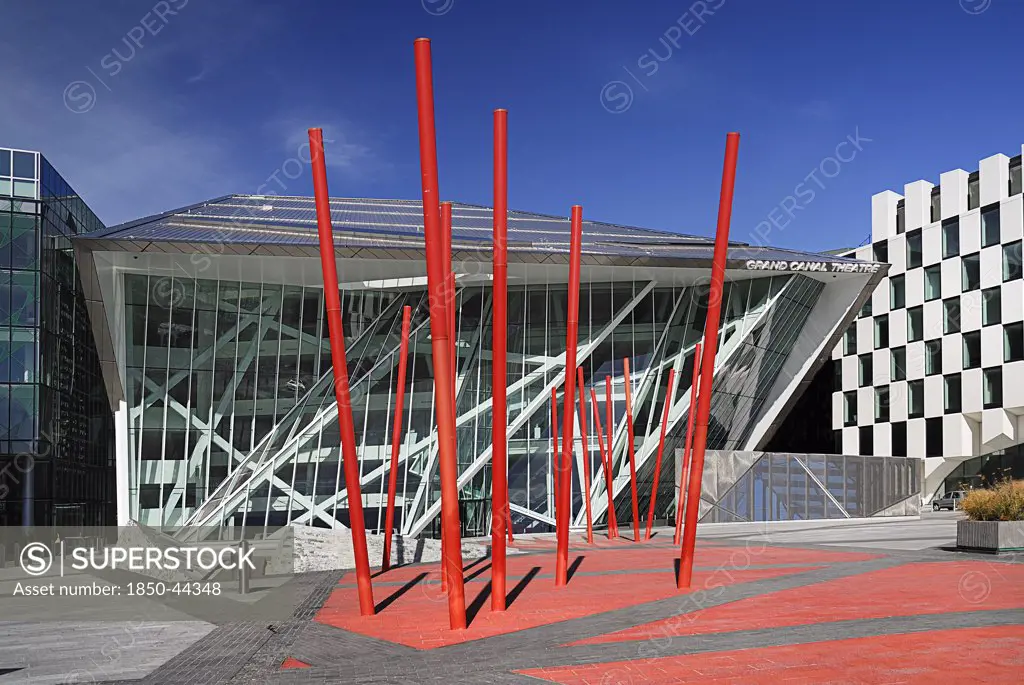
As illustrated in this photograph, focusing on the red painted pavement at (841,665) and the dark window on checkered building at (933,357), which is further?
the dark window on checkered building at (933,357)

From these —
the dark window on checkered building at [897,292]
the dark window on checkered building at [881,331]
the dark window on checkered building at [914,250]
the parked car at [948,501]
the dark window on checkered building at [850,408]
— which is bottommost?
the parked car at [948,501]

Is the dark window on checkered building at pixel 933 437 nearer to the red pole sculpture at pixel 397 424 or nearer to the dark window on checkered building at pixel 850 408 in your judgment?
the dark window on checkered building at pixel 850 408

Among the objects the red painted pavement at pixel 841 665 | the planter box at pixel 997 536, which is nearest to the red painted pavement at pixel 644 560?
the planter box at pixel 997 536

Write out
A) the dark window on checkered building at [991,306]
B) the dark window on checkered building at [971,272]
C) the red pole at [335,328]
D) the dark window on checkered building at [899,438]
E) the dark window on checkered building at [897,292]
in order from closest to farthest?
the red pole at [335,328] → the dark window on checkered building at [991,306] → the dark window on checkered building at [971,272] → the dark window on checkered building at [899,438] → the dark window on checkered building at [897,292]

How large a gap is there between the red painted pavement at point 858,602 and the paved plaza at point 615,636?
0.10ft

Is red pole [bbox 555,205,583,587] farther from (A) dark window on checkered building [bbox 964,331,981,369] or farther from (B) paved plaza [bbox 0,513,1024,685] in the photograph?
(A) dark window on checkered building [bbox 964,331,981,369]

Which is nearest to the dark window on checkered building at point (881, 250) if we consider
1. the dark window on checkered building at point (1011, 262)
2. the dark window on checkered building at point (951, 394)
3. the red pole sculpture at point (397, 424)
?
the dark window on checkered building at point (1011, 262)

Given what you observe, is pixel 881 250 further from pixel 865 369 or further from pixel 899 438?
pixel 899 438

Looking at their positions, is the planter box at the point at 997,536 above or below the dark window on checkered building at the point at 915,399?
below

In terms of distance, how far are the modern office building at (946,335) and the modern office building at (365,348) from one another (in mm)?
23211

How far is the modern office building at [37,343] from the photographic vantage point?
129 feet

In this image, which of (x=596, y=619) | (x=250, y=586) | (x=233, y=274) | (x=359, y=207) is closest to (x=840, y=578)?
(x=596, y=619)

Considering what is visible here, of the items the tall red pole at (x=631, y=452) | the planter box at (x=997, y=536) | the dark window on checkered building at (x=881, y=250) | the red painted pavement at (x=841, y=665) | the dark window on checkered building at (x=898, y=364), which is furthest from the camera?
the dark window on checkered building at (x=881, y=250)

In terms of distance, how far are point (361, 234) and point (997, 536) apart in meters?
19.6
